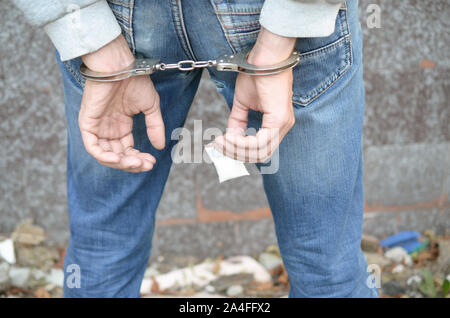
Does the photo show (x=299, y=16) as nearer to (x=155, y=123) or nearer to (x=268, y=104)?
(x=268, y=104)

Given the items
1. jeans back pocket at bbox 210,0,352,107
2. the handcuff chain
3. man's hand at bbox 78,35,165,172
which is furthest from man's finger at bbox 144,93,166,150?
jeans back pocket at bbox 210,0,352,107

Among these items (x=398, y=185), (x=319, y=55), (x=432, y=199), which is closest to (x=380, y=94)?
(x=398, y=185)

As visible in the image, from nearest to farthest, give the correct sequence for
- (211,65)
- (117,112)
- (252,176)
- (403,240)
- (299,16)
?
(299,16) < (211,65) < (117,112) < (252,176) < (403,240)

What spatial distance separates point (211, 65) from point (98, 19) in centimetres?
22

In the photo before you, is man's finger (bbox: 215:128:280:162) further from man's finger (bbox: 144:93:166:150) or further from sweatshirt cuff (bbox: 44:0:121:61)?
sweatshirt cuff (bbox: 44:0:121:61)

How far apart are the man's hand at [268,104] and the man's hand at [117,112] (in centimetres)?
18

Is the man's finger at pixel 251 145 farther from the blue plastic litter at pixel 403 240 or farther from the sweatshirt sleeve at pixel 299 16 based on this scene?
the blue plastic litter at pixel 403 240

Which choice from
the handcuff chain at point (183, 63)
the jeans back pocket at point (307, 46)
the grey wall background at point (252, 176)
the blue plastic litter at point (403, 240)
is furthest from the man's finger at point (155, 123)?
the blue plastic litter at point (403, 240)

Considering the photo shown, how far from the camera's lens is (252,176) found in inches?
78.7

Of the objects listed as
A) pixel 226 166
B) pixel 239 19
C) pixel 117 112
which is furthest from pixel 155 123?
pixel 239 19

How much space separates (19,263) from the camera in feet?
6.54

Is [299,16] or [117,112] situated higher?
[299,16]
